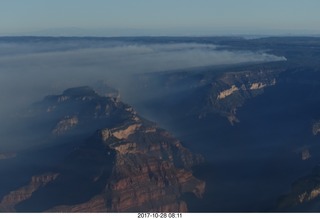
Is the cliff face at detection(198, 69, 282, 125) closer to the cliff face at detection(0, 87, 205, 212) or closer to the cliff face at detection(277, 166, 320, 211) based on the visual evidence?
the cliff face at detection(0, 87, 205, 212)

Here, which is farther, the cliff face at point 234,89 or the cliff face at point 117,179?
the cliff face at point 234,89

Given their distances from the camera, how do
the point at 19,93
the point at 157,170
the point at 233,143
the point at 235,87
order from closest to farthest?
the point at 157,170 < the point at 233,143 < the point at 235,87 < the point at 19,93

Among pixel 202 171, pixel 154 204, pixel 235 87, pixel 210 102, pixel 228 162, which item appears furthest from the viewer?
pixel 235 87

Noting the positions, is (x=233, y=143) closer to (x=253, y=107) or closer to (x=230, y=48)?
(x=253, y=107)

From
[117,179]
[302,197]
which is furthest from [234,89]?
[302,197]

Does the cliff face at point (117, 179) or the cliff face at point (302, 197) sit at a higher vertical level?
the cliff face at point (302, 197)

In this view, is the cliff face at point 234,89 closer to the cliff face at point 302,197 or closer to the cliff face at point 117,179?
the cliff face at point 117,179

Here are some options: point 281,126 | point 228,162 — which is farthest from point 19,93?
point 228,162

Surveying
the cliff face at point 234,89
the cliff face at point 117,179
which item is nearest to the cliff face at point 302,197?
the cliff face at point 117,179

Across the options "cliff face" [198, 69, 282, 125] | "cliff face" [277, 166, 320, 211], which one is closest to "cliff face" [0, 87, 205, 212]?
"cliff face" [277, 166, 320, 211]
